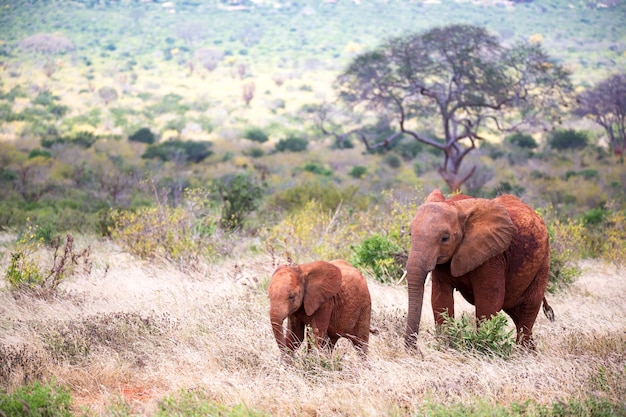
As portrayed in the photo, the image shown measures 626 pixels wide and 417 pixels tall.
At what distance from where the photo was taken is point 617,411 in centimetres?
514

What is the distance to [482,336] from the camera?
639 centimetres

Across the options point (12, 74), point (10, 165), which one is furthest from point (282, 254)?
point (12, 74)

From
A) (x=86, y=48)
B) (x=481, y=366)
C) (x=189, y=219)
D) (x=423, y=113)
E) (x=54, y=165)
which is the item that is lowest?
(x=86, y=48)

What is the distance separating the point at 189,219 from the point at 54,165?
1894cm

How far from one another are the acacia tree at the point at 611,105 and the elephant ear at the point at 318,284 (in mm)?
36676

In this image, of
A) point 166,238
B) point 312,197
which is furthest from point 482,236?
point 312,197

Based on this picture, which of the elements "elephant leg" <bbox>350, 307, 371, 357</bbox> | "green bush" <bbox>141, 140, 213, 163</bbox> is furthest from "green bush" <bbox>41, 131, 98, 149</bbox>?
"elephant leg" <bbox>350, 307, 371, 357</bbox>

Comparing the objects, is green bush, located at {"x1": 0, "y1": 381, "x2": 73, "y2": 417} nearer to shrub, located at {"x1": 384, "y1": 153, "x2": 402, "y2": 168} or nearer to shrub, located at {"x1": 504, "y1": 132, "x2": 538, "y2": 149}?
shrub, located at {"x1": 384, "y1": 153, "x2": 402, "y2": 168}

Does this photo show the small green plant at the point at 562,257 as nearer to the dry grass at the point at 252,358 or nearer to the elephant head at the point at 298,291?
the dry grass at the point at 252,358

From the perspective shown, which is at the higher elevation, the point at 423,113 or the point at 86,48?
the point at 423,113

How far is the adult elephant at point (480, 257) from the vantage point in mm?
6055

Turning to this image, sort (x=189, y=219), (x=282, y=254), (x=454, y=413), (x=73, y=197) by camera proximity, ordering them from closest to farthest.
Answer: (x=454, y=413), (x=282, y=254), (x=189, y=219), (x=73, y=197)

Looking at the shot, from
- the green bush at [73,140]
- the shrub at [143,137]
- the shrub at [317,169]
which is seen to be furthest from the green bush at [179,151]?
the shrub at [317,169]

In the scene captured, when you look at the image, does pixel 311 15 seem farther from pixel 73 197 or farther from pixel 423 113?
pixel 73 197
